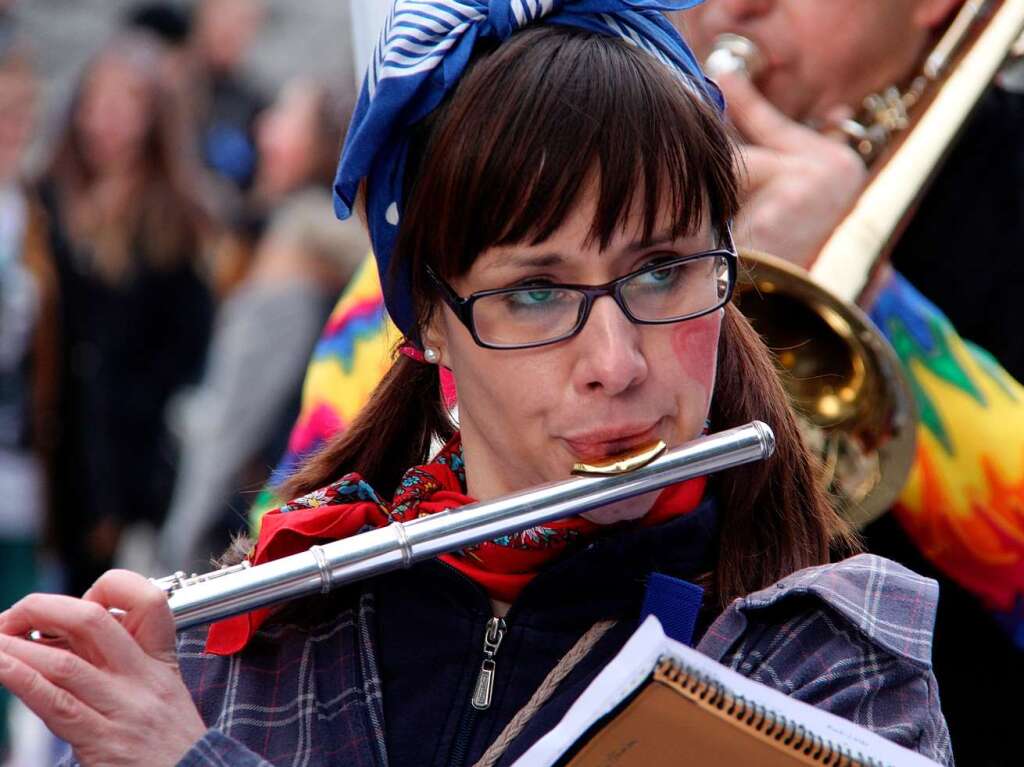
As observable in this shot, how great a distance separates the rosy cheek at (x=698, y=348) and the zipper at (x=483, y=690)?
0.35m

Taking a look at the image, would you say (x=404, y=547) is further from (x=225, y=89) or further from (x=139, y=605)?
(x=225, y=89)

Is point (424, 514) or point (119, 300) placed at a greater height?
point (424, 514)

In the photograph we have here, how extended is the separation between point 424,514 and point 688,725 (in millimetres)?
607

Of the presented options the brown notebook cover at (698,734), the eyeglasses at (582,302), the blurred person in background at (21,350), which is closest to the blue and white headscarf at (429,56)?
the eyeglasses at (582,302)

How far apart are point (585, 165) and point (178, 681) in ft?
2.24

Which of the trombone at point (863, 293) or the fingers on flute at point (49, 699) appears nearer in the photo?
the fingers on flute at point (49, 699)

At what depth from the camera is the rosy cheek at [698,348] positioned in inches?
82.7

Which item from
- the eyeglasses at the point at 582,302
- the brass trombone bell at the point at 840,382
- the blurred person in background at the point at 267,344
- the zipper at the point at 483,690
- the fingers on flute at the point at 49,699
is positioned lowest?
the blurred person in background at the point at 267,344

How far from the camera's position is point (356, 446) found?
2512mm

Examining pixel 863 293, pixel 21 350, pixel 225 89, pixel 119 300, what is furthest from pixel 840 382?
pixel 225 89

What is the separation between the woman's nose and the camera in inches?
80.4

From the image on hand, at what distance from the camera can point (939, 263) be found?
330 centimetres

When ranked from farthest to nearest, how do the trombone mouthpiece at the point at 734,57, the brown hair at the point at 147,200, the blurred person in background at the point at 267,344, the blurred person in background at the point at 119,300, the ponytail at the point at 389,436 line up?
1. the brown hair at the point at 147,200
2. the blurred person in background at the point at 119,300
3. the blurred person in background at the point at 267,344
4. the trombone mouthpiece at the point at 734,57
5. the ponytail at the point at 389,436

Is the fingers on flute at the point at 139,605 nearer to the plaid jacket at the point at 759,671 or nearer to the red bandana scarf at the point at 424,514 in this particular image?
the plaid jacket at the point at 759,671
